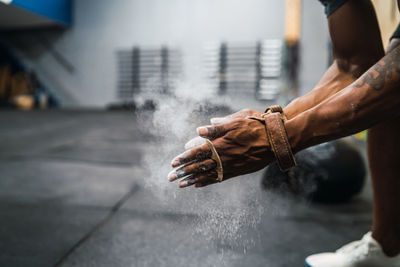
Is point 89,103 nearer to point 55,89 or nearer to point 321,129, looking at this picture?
point 55,89

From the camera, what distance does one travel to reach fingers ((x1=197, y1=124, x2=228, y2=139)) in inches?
21.4

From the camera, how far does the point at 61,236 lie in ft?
3.08

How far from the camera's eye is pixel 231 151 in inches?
21.2

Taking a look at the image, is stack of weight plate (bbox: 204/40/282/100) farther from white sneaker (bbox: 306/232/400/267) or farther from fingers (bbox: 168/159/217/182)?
fingers (bbox: 168/159/217/182)

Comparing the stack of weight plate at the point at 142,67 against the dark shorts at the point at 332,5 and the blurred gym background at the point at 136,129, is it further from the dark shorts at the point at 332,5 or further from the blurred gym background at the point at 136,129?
the dark shorts at the point at 332,5

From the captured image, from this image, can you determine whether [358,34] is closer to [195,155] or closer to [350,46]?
[350,46]

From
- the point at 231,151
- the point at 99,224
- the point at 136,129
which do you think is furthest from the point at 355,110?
the point at 136,129

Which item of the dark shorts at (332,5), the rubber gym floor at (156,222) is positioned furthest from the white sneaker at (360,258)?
the dark shorts at (332,5)

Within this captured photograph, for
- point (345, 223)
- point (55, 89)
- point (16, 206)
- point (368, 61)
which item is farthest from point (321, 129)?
point (55, 89)

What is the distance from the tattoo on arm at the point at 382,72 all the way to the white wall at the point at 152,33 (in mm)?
5599

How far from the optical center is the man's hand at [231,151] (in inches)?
21.1

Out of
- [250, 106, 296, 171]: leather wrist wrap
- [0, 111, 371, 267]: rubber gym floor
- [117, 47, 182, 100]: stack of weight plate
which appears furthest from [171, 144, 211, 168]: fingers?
[117, 47, 182, 100]: stack of weight plate

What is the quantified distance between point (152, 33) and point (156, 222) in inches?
268

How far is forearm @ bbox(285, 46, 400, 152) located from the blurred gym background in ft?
0.96
